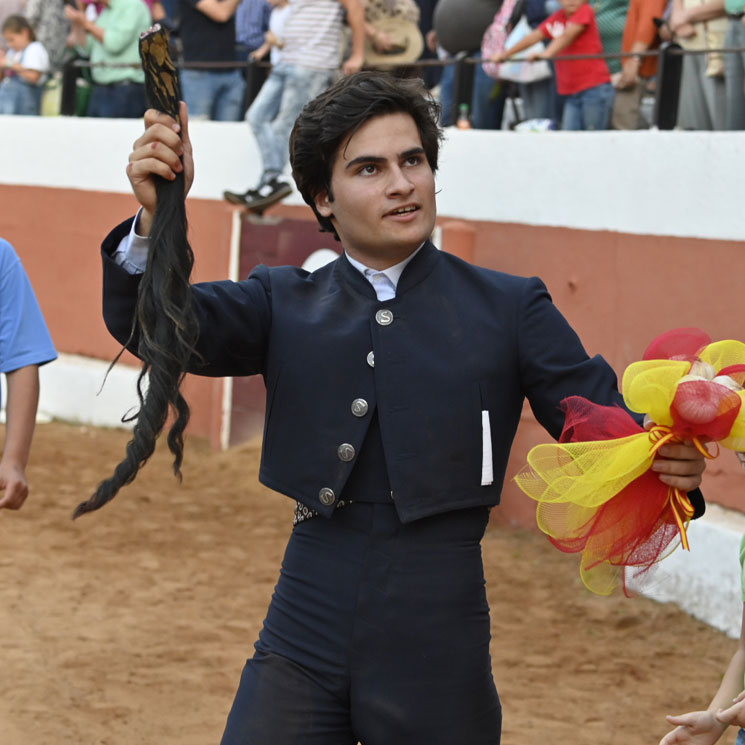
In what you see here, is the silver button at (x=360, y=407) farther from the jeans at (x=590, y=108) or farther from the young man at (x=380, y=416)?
the jeans at (x=590, y=108)

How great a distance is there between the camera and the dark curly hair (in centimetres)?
276

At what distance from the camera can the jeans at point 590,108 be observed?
771 centimetres

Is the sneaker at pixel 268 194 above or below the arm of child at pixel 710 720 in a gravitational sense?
above

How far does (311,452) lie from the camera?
2.74 m

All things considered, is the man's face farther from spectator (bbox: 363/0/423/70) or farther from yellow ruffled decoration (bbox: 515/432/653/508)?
spectator (bbox: 363/0/423/70)

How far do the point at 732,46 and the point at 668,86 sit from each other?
1.68 ft

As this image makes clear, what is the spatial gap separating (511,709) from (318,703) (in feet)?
9.83

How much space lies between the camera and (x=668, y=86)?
7.22 metres

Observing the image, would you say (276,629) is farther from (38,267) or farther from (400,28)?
(38,267)

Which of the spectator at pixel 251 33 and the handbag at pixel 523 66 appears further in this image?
the spectator at pixel 251 33

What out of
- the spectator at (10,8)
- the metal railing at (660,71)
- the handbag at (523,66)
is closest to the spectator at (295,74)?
the metal railing at (660,71)

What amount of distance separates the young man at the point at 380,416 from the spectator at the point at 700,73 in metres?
4.51

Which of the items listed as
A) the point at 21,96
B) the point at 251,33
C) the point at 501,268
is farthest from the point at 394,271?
the point at 21,96

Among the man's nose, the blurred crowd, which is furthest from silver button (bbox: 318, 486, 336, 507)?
the blurred crowd
